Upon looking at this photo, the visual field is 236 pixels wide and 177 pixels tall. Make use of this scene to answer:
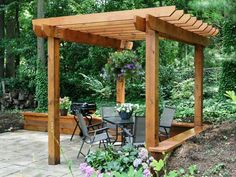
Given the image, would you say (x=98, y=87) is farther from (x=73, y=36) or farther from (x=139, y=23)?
(x=139, y=23)

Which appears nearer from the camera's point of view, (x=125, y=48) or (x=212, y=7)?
(x=212, y=7)

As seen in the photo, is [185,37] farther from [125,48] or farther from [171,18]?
[125,48]

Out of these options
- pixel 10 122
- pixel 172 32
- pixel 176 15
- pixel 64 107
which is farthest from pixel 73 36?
pixel 10 122

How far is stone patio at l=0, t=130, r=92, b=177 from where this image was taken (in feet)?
16.0

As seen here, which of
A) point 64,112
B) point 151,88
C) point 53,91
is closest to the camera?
point 151,88

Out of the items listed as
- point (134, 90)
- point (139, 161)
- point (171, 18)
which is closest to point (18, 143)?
point (171, 18)

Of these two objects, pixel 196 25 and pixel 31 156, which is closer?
pixel 196 25

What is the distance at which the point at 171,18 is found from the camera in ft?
14.9

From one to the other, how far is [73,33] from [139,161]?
3391 mm

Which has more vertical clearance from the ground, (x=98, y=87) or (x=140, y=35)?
(x=140, y=35)

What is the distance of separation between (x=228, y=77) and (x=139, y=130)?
4824mm

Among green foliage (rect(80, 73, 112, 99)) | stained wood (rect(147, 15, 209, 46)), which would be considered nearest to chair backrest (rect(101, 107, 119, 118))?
stained wood (rect(147, 15, 209, 46))

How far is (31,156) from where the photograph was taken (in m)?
5.79

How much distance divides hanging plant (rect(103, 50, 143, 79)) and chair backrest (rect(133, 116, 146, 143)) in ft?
4.79
